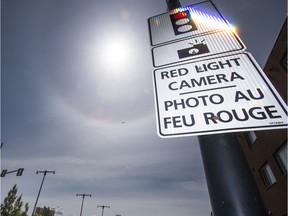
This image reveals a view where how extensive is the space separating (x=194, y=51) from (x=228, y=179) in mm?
1131

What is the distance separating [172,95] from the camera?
1.33m

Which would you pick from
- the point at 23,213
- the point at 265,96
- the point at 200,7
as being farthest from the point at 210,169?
the point at 23,213

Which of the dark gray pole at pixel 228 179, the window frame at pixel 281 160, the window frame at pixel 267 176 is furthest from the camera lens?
the window frame at pixel 267 176

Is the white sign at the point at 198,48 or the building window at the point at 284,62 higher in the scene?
the building window at the point at 284,62

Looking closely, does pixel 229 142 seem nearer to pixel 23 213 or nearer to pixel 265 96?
pixel 265 96

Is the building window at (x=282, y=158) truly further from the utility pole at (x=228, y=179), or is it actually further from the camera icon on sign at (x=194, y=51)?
the utility pole at (x=228, y=179)

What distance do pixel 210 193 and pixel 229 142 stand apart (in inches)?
14.2

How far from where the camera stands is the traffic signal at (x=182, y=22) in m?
1.85

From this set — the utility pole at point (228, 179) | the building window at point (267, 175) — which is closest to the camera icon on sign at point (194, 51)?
the utility pole at point (228, 179)

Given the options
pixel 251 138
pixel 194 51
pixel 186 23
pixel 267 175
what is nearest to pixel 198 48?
pixel 194 51

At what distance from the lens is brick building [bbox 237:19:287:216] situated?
30.8 feet

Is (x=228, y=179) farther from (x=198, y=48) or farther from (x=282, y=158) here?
(x=282, y=158)

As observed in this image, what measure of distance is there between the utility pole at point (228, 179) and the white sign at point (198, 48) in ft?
2.56

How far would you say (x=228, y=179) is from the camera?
3.27 feet
